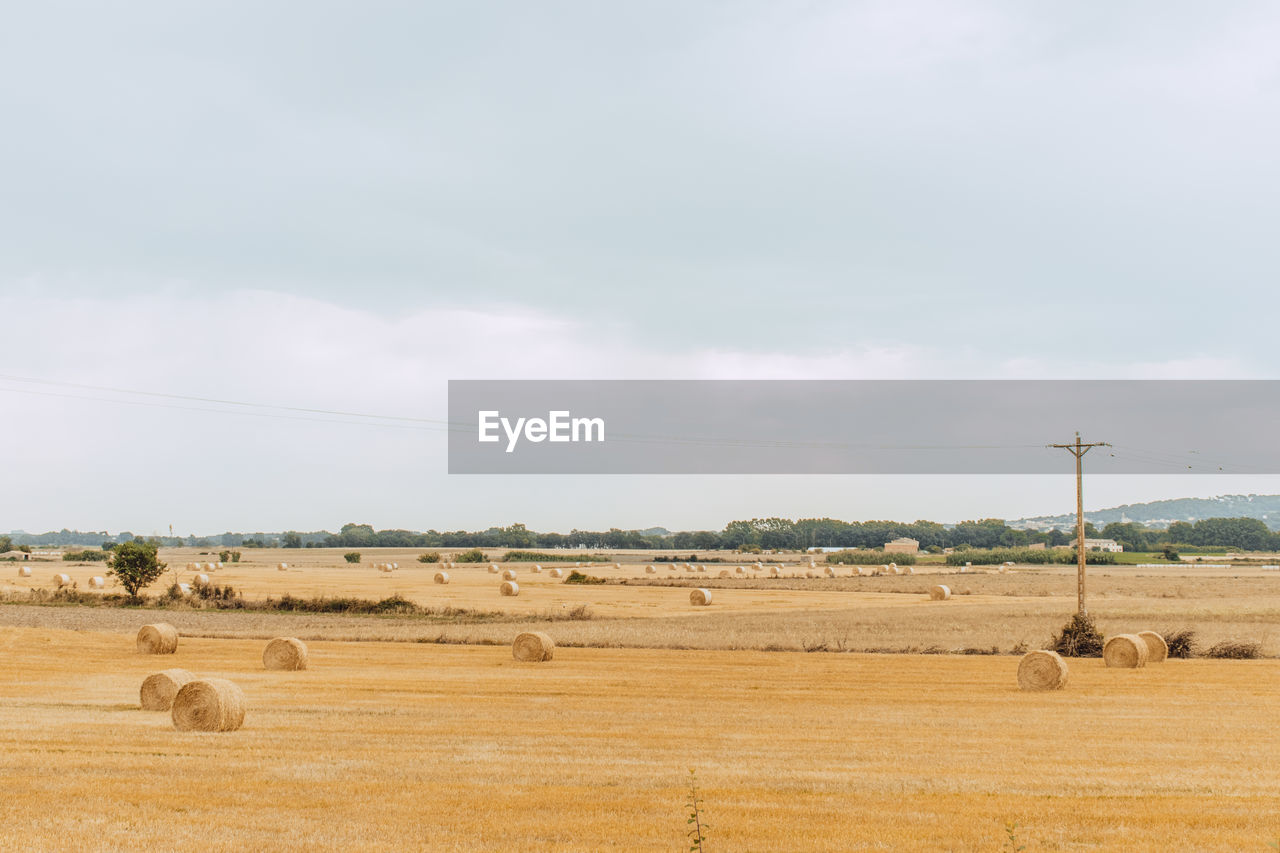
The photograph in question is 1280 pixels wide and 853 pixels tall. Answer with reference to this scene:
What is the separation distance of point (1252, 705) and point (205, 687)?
21.5 metres

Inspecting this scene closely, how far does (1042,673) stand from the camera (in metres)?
26.7

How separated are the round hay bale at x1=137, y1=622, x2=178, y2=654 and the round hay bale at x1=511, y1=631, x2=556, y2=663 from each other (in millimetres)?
10826

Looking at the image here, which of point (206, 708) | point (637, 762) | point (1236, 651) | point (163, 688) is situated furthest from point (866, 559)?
point (637, 762)

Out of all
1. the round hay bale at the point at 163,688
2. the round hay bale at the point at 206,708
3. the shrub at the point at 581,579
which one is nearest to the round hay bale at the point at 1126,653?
the round hay bale at the point at 206,708

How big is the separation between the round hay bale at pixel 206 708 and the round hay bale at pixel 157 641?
630 inches

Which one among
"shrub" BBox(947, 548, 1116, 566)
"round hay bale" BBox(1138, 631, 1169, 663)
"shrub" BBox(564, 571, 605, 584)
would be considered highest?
"round hay bale" BBox(1138, 631, 1169, 663)

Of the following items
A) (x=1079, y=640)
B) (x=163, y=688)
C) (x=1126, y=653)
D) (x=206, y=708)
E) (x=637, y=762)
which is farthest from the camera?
(x=1079, y=640)

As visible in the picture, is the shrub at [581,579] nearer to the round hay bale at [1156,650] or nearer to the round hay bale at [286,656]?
the round hay bale at [1156,650]

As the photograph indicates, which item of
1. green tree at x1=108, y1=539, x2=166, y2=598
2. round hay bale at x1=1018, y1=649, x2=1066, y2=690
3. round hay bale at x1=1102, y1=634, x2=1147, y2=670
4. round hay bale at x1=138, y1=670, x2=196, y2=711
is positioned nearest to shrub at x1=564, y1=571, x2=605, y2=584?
green tree at x1=108, y1=539, x2=166, y2=598

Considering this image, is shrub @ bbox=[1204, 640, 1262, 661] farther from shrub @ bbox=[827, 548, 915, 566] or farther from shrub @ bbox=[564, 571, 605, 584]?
shrub @ bbox=[827, 548, 915, 566]

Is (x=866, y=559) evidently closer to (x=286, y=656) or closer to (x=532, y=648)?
(x=532, y=648)

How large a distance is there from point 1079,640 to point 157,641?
29895 millimetres

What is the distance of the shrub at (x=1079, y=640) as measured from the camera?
3719cm

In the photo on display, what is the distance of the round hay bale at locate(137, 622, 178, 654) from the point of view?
1334 inches
